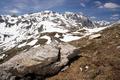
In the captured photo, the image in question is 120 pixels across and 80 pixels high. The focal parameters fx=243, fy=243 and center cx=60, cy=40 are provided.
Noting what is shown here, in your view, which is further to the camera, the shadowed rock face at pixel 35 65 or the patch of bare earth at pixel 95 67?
the shadowed rock face at pixel 35 65

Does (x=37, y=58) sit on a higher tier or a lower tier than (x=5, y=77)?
Answer: higher

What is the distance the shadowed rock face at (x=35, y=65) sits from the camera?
2712 cm

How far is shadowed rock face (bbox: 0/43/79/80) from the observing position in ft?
89.0

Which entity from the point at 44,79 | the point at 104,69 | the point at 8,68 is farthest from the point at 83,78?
the point at 8,68

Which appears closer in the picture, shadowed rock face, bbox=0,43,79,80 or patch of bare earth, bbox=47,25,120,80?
patch of bare earth, bbox=47,25,120,80

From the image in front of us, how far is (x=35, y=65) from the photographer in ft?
88.3

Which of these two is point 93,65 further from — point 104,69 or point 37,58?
point 37,58

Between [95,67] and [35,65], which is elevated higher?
[35,65]

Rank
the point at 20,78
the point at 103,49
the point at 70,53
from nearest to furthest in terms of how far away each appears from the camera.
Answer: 1. the point at 20,78
2. the point at 70,53
3. the point at 103,49

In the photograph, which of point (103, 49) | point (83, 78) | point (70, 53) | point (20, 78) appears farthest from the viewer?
point (103, 49)

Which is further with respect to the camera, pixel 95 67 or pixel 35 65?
pixel 95 67

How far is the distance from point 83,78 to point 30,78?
19.5ft

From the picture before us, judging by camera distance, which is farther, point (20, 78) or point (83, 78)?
point (20, 78)

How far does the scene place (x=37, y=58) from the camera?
2789cm
